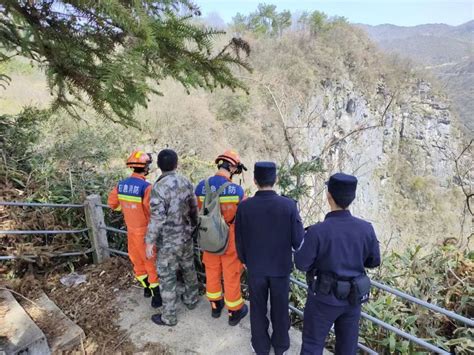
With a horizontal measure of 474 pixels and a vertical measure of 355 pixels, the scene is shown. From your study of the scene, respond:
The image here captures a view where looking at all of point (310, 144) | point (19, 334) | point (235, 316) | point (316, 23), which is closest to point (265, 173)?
point (235, 316)

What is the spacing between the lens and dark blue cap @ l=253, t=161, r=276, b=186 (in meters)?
2.54

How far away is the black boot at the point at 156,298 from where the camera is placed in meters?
3.38

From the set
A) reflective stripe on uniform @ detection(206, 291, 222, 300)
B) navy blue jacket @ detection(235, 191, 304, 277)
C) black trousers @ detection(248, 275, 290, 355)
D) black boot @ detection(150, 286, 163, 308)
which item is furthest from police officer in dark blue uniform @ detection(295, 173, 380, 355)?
black boot @ detection(150, 286, 163, 308)

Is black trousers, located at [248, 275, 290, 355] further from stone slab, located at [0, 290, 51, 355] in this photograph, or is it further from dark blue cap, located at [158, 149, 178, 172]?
stone slab, located at [0, 290, 51, 355]

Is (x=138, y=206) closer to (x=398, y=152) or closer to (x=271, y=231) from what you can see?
(x=271, y=231)

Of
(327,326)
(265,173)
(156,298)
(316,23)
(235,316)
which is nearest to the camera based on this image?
(327,326)

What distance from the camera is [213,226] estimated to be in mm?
2781

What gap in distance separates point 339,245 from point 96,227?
3052 mm

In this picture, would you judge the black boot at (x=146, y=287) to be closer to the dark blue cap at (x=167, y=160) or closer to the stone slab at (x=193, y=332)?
the stone slab at (x=193, y=332)

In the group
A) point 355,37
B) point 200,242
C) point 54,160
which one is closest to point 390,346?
point 200,242

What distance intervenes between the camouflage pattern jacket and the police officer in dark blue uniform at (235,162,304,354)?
0.64 m

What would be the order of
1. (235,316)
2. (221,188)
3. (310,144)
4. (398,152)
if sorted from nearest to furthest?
(221,188) < (235,316) < (310,144) < (398,152)

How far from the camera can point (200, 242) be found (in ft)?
9.41

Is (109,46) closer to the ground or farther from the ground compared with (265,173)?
farther from the ground
